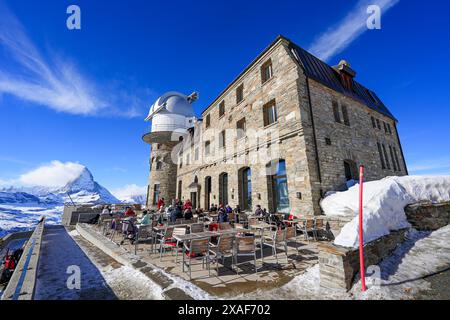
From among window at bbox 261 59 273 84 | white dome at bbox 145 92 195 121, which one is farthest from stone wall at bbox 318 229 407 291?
white dome at bbox 145 92 195 121

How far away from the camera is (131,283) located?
12.4 feet

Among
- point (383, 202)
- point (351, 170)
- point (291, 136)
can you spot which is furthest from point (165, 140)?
point (383, 202)

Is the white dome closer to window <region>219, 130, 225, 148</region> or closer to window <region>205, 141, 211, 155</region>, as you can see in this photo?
window <region>205, 141, 211, 155</region>

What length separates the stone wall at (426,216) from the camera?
5488 millimetres

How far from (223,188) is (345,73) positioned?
1145 cm

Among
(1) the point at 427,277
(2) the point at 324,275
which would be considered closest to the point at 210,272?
(2) the point at 324,275

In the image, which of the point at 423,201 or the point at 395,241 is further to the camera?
the point at 423,201

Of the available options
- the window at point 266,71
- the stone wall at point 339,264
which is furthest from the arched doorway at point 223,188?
the stone wall at point 339,264

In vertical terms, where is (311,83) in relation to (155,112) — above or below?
below

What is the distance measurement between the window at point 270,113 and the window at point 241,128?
191 centimetres

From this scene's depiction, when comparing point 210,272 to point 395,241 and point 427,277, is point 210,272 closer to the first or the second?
point 427,277

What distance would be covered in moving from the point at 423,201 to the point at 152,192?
71.8 feet

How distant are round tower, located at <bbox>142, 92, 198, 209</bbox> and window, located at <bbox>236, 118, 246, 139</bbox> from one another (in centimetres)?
1210

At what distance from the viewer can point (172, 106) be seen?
82.1 ft
